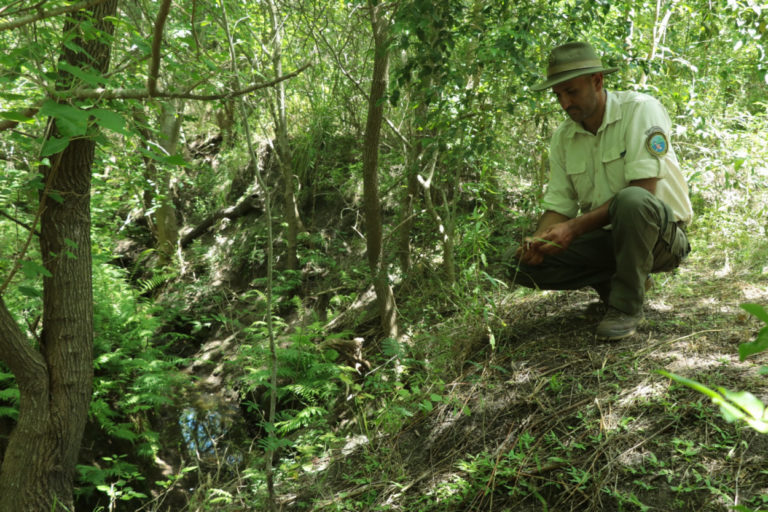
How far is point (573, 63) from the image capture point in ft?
9.77

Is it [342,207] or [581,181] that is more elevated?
[342,207]

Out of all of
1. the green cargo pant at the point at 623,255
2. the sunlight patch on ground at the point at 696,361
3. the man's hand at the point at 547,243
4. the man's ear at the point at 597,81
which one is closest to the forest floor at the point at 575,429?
the sunlight patch on ground at the point at 696,361

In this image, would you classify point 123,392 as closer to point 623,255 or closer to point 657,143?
point 623,255

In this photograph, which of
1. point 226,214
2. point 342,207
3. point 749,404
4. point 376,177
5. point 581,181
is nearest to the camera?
point 749,404

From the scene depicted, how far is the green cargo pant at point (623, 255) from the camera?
111 inches

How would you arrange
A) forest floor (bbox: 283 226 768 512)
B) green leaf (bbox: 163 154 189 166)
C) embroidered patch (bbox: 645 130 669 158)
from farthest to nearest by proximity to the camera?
embroidered patch (bbox: 645 130 669 158), forest floor (bbox: 283 226 768 512), green leaf (bbox: 163 154 189 166)

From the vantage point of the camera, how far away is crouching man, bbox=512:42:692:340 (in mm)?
2893

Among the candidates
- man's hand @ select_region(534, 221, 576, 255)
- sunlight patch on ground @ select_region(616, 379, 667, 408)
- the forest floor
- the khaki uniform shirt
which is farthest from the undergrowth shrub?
the khaki uniform shirt

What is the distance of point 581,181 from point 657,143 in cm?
51

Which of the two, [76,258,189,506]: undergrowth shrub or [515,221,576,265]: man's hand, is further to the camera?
[76,258,189,506]: undergrowth shrub

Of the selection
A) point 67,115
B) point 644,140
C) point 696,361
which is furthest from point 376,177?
point 67,115

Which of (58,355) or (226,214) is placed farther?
(226,214)

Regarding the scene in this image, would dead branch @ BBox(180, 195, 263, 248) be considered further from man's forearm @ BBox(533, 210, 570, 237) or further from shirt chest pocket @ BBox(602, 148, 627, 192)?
shirt chest pocket @ BBox(602, 148, 627, 192)

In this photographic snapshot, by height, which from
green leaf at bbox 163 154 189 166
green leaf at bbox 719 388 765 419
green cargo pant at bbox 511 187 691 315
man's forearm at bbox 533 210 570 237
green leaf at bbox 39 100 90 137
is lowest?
green cargo pant at bbox 511 187 691 315
